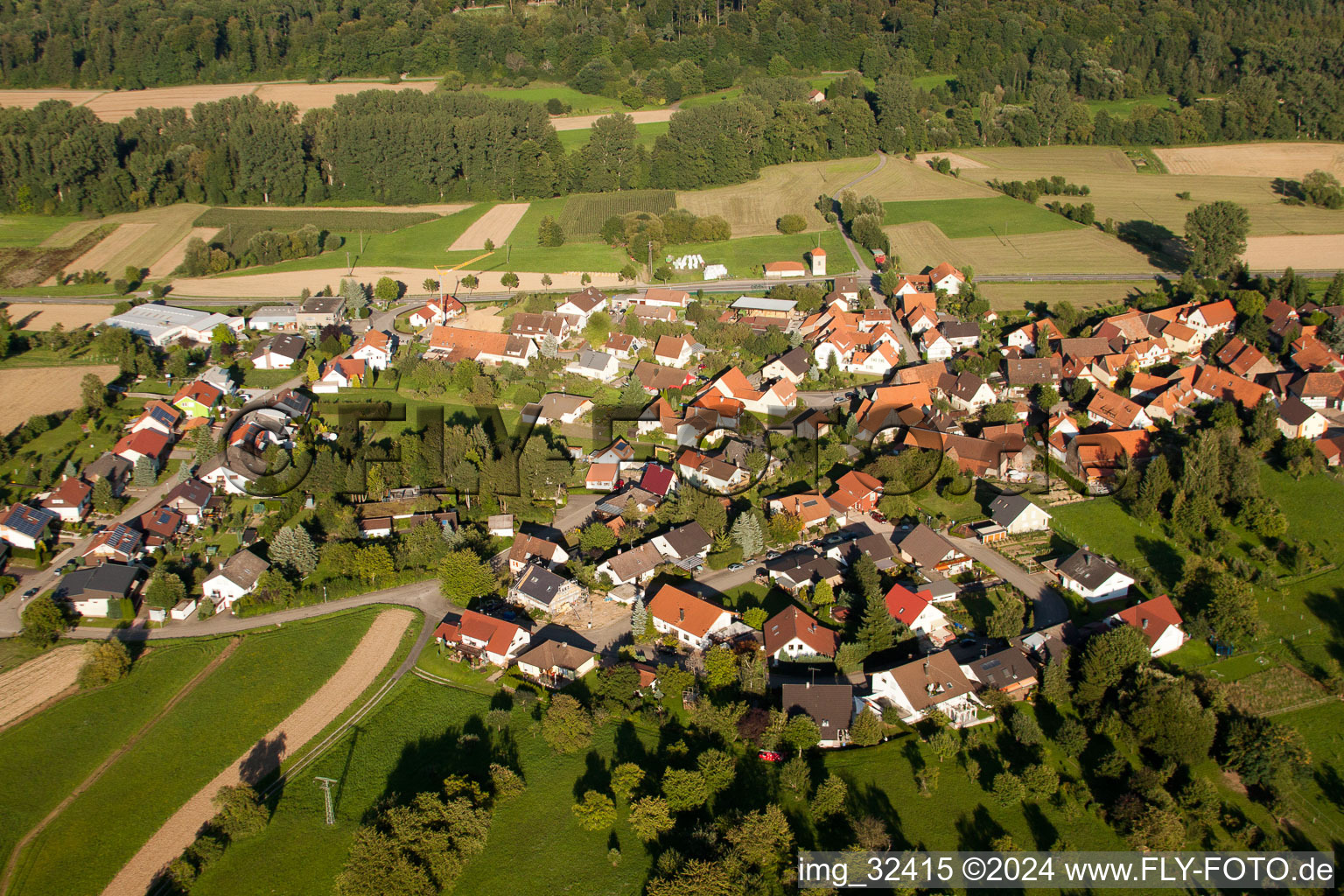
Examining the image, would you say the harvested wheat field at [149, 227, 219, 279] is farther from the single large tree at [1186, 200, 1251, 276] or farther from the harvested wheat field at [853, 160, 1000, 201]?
the single large tree at [1186, 200, 1251, 276]

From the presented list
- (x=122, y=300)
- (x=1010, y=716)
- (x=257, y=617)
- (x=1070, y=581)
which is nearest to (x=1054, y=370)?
(x=1070, y=581)

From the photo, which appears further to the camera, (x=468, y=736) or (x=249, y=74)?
(x=249, y=74)

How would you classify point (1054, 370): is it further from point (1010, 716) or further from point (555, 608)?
point (555, 608)

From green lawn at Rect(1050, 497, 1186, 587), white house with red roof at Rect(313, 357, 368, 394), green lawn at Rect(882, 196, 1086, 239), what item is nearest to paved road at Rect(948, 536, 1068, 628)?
green lawn at Rect(1050, 497, 1186, 587)

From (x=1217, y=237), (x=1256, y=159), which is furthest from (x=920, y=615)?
(x=1256, y=159)

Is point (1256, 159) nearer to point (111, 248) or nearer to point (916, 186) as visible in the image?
point (916, 186)

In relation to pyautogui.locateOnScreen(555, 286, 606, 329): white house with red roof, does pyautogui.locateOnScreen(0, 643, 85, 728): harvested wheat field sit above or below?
below
